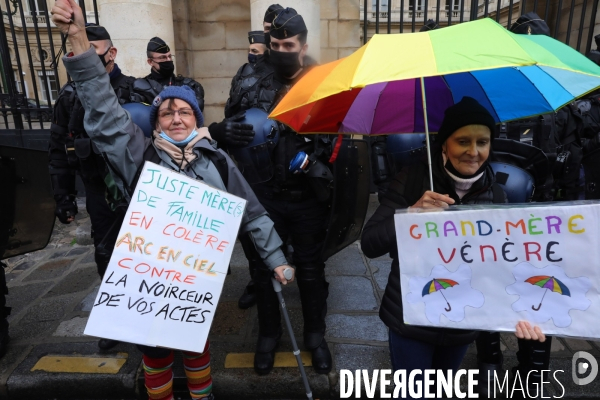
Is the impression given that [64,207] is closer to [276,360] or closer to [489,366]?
[276,360]

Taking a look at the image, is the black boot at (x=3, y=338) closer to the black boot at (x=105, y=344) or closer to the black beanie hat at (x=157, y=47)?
the black boot at (x=105, y=344)

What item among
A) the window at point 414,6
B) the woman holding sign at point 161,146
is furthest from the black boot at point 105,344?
the window at point 414,6

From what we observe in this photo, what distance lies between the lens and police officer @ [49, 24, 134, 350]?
2492 mm

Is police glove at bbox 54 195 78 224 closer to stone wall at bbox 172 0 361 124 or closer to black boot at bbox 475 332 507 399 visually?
black boot at bbox 475 332 507 399

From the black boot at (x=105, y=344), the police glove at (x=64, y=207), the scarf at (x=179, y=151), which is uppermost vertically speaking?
the scarf at (x=179, y=151)

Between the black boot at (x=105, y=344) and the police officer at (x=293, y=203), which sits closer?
the police officer at (x=293, y=203)

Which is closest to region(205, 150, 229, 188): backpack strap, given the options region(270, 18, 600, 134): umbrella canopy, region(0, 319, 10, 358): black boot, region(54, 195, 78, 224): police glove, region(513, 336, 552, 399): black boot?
region(270, 18, 600, 134): umbrella canopy

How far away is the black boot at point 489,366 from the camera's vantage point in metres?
2.34

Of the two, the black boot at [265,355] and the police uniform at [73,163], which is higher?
the police uniform at [73,163]

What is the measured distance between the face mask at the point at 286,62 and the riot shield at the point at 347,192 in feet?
1.86

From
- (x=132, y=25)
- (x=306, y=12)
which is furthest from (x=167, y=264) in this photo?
(x=132, y=25)

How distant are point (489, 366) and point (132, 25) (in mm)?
5134

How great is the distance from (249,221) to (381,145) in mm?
1690

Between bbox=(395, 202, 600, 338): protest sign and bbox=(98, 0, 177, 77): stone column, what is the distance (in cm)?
464
